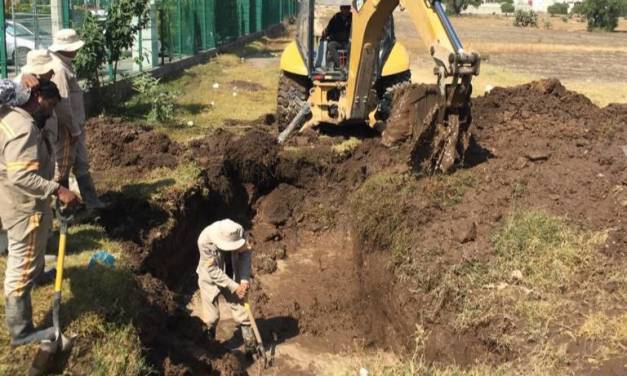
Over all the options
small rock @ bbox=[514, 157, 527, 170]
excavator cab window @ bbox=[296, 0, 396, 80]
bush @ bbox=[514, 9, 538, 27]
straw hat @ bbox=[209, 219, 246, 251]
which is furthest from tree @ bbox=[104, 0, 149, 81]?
bush @ bbox=[514, 9, 538, 27]

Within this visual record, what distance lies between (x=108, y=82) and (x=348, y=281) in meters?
8.13

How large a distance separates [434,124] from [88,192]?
4189mm

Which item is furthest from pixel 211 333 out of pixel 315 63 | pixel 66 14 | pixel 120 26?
pixel 66 14

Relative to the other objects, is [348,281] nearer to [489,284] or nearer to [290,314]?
[290,314]

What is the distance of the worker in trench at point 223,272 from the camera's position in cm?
662

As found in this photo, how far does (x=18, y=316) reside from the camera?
4.69m

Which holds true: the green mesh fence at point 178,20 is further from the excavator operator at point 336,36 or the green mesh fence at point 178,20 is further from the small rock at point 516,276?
the small rock at point 516,276

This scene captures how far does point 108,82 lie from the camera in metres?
13.9

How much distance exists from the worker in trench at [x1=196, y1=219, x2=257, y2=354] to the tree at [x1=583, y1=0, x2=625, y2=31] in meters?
63.0

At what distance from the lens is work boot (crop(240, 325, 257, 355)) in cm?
689

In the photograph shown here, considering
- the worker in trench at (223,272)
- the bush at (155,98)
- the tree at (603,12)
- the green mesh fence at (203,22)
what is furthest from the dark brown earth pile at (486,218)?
the tree at (603,12)

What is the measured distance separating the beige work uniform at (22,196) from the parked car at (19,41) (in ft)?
24.1

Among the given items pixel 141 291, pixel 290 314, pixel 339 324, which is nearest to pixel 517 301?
pixel 339 324

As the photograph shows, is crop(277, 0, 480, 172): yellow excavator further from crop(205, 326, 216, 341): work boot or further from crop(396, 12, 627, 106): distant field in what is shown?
crop(396, 12, 627, 106): distant field
